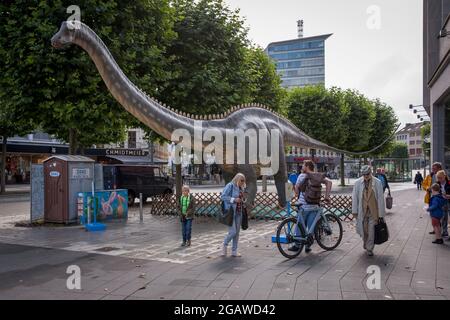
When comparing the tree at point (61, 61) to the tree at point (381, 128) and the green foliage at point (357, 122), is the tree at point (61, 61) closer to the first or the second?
the green foliage at point (357, 122)

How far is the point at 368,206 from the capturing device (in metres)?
8.16

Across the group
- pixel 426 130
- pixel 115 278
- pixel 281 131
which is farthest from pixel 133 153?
pixel 426 130

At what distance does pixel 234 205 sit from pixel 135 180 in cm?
1406

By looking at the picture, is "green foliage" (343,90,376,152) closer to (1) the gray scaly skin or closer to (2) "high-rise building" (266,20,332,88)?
(1) the gray scaly skin

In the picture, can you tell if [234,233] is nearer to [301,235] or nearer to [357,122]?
[301,235]

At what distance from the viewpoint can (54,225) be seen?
12.9 metres

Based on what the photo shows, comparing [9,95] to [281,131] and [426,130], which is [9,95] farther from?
[426,130]

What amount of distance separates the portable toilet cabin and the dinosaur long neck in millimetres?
4156

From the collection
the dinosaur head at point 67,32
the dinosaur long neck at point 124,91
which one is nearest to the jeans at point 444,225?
the dinosaur long neck at point 124,91

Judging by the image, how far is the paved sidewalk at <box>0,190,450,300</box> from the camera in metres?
5.75

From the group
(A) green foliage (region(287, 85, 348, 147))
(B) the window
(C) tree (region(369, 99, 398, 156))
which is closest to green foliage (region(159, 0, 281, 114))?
(A) green foliage (region(287, 85, 348, 147))

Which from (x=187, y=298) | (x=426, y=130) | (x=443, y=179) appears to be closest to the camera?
(x=187, y=298)

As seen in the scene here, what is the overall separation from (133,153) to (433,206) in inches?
1552

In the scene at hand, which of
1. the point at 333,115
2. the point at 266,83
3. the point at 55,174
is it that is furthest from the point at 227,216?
the point at 333,115
